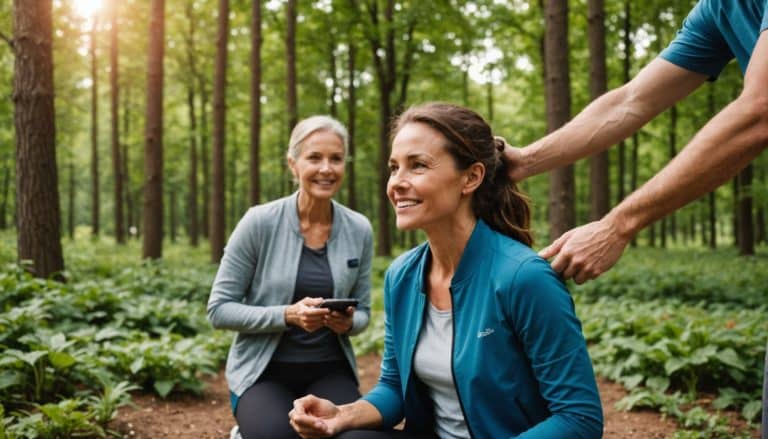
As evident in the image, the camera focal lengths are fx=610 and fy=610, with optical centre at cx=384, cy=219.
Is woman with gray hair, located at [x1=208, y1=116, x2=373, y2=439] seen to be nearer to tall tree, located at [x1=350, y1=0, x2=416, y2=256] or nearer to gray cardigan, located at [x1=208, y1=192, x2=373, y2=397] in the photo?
gray cardigan, located at [x1=208, y1=192, x2=373, y2=397]

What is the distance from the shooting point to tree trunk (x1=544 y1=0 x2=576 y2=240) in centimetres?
777

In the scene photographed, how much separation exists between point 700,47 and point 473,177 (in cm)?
110

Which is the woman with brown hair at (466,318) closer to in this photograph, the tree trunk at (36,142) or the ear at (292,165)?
the ear at (292,165)

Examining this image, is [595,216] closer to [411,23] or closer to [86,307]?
[411,23]

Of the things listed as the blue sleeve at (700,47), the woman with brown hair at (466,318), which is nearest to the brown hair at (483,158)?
the woman with brown hair at (466,318)

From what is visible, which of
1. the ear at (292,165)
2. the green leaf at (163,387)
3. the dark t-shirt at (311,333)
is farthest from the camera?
the green leaf at (163,387)

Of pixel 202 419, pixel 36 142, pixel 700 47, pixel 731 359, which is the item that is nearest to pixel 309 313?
pixel 700 47

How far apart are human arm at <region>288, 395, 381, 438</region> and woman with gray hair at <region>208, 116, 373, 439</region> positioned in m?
0.73

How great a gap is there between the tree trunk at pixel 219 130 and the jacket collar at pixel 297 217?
10.3 m

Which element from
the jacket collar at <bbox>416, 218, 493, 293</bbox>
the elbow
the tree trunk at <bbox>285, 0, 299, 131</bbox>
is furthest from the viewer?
the tree trunk at <bbox>285, 0, 299, 131</bbox>

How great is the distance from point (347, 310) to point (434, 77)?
1658 centimetres

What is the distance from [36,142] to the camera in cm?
748

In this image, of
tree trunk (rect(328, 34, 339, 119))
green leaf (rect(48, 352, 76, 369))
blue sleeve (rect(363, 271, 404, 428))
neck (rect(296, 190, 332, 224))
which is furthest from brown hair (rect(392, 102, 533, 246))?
tree trunk (rect(328, 34, 339, 119))

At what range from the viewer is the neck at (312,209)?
3947 mm
